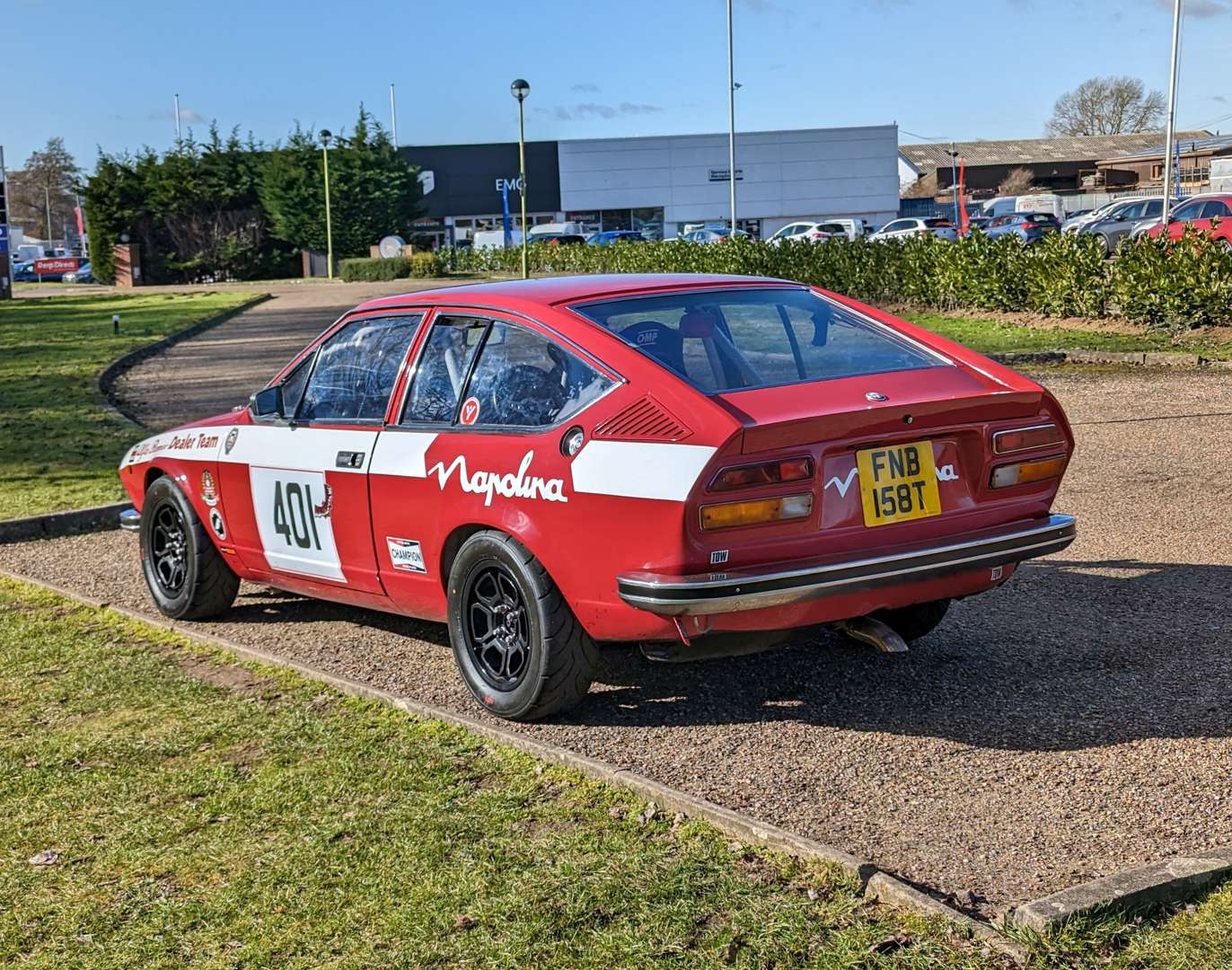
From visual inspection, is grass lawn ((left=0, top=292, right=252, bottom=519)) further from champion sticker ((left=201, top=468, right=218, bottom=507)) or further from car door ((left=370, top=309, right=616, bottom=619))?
car door ((left=370, top=309, right=616, bottom=619))

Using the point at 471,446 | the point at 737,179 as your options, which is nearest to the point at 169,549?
the point at 471,446

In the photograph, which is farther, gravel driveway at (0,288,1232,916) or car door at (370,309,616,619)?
car door at (370,309,616,619)

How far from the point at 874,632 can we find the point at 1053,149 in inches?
3940

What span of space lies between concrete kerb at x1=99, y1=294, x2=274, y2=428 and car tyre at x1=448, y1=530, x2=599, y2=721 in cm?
1092

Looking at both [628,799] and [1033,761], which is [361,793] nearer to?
[628,799]

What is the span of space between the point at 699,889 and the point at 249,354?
2173 centimetres

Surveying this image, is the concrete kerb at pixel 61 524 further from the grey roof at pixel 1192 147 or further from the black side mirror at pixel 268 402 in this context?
the grey roof at pixel 1192 147

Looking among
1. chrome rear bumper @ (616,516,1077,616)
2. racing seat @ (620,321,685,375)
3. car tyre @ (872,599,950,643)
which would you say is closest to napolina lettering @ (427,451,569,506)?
chrome rear bumper @ (616,516,1077,616)

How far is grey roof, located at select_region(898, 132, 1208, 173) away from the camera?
96.5 meters

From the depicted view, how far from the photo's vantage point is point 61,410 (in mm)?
16781

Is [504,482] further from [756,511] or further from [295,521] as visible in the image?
[295,521]

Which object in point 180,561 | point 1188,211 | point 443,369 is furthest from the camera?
point 1188,211

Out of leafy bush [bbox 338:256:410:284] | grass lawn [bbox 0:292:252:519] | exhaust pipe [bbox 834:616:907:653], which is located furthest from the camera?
leafy bush [bbox 338:256:410:284]

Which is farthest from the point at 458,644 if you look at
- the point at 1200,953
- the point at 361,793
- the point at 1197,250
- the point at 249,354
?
the point at 249,354
